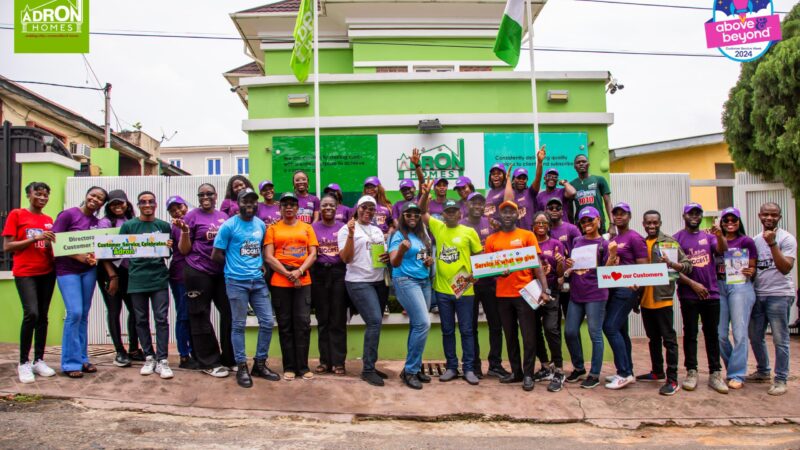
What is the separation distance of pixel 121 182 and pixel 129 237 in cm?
341

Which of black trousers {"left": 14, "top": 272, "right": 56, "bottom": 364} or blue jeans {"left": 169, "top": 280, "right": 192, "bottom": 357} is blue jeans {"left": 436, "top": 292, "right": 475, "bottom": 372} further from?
black trousers {"left": 14, "top": 272, "right": 56, "bottom": 364}

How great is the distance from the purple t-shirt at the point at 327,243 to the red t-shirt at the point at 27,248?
2902 millimetres

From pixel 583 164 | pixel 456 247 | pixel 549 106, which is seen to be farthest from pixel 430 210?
pixel 549 106

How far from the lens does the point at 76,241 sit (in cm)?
645

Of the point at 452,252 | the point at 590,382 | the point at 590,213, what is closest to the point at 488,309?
the point at 452,252

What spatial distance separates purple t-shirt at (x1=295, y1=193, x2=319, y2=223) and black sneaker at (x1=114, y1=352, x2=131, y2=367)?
2.56m

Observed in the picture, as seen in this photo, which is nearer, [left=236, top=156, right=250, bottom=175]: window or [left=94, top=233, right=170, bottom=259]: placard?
[left=94, top=233, right=170, bottom=259]: placard

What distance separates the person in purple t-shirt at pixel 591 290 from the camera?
21.7 feet

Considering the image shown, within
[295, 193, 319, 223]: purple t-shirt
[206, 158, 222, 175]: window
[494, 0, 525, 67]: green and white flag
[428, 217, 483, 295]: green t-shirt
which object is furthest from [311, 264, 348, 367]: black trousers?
[206, 158, 222, 175]: window

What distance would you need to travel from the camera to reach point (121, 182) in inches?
376

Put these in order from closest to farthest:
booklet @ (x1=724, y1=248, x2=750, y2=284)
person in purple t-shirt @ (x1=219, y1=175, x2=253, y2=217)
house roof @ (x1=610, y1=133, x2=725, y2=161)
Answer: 1. booklet @ (x1=724, y1=248, x2=750, y2=284)
2. person in purple t-shirt @ (x1=219, y1=175, x2=253, y2=217)
3. house roof @ (x1=610, y1=133, x2=725, y2=161)

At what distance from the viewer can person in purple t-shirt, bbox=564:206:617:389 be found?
6.60 m

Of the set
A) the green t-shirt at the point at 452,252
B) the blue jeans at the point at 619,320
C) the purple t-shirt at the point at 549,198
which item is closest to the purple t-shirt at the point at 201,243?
the green t-shirt at the point at 452,252

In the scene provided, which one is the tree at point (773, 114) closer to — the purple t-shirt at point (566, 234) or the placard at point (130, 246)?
the purple t-shirt at point (566, 234)
